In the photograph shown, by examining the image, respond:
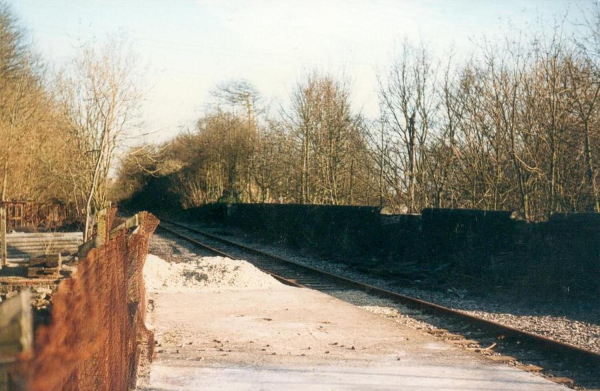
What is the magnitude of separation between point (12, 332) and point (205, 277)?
12.9 metres

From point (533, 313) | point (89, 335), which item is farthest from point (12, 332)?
point (533, 313)

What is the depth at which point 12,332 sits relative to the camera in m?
1.75

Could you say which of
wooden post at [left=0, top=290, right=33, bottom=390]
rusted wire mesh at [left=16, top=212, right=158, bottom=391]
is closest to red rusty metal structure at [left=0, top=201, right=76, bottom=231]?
rusted wire mesh at [left=16, top=212, right=158, bottom=391]

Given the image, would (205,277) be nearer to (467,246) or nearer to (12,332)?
(467,246)

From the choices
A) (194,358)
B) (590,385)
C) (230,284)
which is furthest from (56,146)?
(590,385)

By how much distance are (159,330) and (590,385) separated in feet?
18.4

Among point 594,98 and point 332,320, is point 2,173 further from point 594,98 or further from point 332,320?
point 594,98

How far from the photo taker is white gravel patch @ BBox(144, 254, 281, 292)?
1373 cm

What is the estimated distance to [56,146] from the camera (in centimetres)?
2759

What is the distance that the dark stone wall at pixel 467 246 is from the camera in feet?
39.6

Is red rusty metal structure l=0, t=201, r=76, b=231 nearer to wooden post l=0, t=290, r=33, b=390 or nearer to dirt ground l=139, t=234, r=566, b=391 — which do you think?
dirt ground l=139, t=234, r=566, b=391

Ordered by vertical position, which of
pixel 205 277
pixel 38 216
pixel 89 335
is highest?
pixel 38 216

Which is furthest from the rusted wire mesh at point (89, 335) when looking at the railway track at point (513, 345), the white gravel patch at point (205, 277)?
the white gravel patch at point (205, 277)

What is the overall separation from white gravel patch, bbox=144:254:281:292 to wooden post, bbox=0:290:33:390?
453 inches
